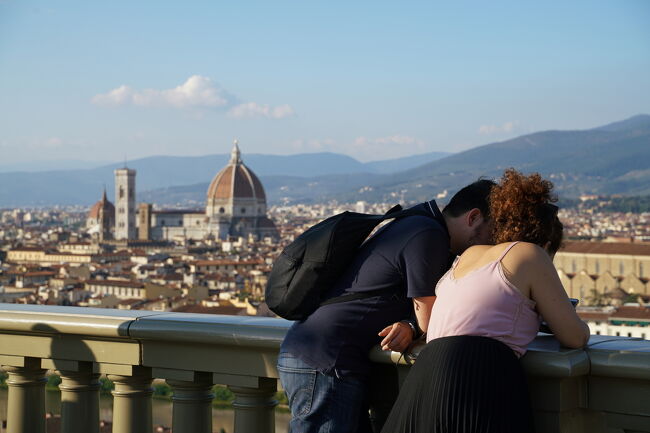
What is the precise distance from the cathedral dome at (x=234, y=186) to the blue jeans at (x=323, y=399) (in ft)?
235

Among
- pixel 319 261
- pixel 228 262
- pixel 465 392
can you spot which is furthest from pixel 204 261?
pixel 465 392

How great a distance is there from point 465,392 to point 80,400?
830mm

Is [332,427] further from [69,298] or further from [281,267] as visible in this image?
[69,298]

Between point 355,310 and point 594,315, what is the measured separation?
2457cm

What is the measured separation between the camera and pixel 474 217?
1.62 metres

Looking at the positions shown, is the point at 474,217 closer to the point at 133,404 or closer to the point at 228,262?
the point at 133,404

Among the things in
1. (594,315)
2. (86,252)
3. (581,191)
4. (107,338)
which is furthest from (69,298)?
(581,191)

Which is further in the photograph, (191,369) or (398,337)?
(191,369)

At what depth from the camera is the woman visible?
1.36 meters

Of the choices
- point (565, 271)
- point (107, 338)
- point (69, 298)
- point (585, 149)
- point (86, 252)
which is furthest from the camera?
point (585, 149)

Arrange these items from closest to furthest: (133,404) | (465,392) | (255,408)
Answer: (465,392) < (255,408) < (133,404)

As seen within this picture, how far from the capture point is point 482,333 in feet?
4.70

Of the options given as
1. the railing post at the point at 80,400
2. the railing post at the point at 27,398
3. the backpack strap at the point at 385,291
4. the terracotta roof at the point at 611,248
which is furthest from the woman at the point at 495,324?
the terracotta roof at the point at 611,248

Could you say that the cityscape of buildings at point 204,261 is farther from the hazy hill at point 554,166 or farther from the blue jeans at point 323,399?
the hazy hill at point 554,166
